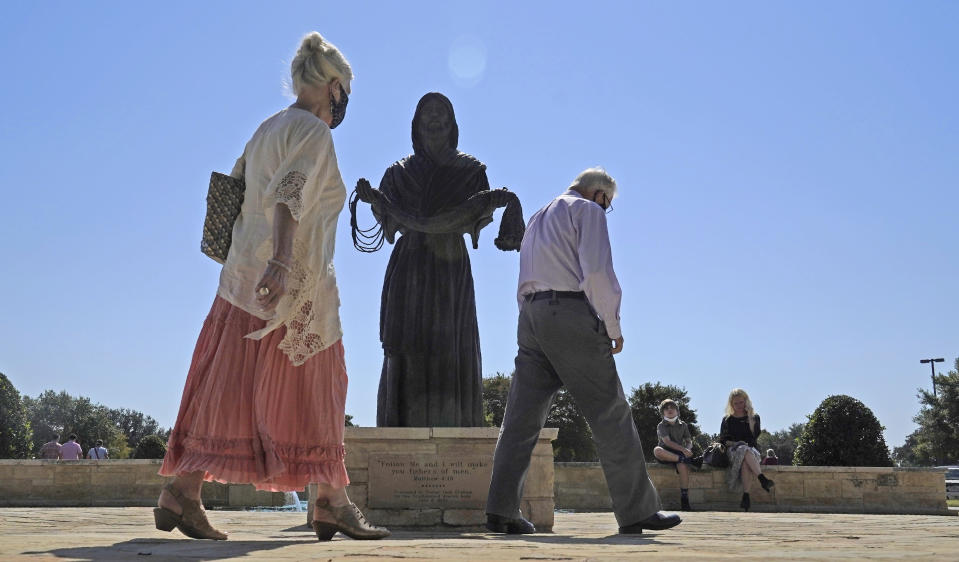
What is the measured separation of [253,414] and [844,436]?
45.3 feet

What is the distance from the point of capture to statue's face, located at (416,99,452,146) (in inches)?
277

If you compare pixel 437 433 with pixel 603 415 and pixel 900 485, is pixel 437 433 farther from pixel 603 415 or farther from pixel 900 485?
pixel 900 485

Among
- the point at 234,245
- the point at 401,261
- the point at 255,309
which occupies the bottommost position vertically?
the point at 255,309

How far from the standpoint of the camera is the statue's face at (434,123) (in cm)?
704

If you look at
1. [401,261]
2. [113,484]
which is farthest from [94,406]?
[401,261]

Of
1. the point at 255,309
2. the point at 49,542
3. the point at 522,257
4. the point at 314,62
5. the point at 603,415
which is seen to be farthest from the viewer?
the point at 522,257

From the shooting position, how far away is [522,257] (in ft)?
16.6

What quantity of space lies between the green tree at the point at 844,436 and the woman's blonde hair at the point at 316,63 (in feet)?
44.5

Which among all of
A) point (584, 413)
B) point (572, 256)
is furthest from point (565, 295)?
point (584, 413)

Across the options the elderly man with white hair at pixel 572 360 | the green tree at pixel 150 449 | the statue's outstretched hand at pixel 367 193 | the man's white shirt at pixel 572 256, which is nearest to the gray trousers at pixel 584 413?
the elderly man with white hair at pixel 572 360

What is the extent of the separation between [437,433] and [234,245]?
8.63ft

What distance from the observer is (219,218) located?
3.96 metres

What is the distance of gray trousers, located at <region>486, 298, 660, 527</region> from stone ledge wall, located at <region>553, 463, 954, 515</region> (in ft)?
26.5

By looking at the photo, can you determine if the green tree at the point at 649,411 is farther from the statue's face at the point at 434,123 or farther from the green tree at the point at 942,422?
the statue's face at the point at 434,123
